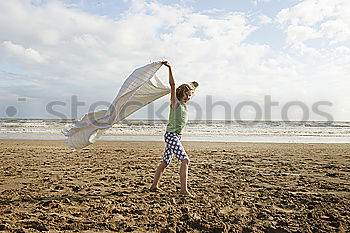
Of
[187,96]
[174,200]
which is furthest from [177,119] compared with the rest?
[174,200]

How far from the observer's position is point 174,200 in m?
4.54

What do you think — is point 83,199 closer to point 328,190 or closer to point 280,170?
point 328,190

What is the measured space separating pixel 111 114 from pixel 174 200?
187 centimetres

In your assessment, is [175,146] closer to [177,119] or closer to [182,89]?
[177,119]

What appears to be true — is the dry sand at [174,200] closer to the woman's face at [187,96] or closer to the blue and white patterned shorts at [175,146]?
the blue and white patterned shorts at [175,146]

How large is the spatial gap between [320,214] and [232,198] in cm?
133

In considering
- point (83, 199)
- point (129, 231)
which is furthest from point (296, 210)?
point (83, 199)

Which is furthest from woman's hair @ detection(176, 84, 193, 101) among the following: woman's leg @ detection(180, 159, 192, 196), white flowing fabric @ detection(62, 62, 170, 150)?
woman's leg @ detection(180, 159, 192, 196)

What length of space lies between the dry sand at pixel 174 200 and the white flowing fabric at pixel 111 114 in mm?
990

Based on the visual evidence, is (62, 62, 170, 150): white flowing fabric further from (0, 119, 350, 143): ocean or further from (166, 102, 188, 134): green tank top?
(0, 119, 350, 143): ocean

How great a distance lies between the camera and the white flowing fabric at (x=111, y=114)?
503cm

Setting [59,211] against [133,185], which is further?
[133,185]

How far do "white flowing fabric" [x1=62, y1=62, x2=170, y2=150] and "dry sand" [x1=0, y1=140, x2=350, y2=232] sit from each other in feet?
3.25

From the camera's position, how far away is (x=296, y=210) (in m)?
4.16
